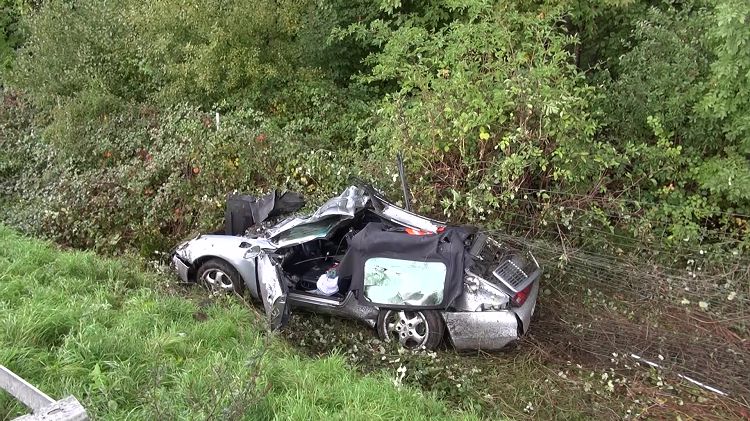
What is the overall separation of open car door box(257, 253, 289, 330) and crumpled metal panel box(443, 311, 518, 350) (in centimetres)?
152

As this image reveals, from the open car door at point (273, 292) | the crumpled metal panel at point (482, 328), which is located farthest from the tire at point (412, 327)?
the open car door at point (273, 292)

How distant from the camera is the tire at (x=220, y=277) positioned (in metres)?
6.56

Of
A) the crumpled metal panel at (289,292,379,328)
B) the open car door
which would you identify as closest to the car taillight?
the crumpled metal panel at (289,292,379,328)

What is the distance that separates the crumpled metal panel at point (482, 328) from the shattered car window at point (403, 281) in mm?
289

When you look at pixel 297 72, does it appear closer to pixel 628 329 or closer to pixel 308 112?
pixel 308 112

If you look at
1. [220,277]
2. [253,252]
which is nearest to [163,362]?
[253,252]

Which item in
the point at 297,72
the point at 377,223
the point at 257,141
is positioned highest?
the point at 297,72

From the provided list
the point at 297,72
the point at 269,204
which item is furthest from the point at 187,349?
the point at 297,72

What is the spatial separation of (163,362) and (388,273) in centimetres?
222

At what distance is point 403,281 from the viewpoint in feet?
18.4

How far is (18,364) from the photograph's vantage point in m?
3.94

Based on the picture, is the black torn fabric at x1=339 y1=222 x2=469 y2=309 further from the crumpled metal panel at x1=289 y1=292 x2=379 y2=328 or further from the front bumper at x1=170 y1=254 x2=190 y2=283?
the front bumper at x1=170 y1=254 x2=190 y2=283

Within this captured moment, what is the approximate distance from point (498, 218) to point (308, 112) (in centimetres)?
527

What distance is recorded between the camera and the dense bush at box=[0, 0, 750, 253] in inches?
276
